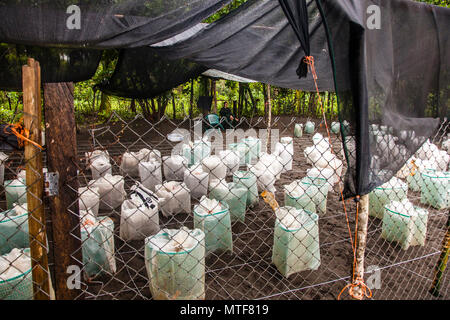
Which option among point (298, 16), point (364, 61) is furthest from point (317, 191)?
point (364, 61)

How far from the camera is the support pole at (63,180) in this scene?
0.99 m

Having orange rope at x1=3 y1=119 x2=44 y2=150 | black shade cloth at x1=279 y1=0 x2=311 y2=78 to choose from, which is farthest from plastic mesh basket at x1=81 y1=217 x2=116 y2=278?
black shade cloth at x1=279 y1=0 x2=311 y2=78

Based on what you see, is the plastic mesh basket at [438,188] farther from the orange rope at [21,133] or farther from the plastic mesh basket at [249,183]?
the orange rope at [21,133]

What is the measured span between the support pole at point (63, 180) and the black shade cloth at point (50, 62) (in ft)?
4.05

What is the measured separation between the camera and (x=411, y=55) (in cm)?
154

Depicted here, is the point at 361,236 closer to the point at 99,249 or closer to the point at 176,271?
the point at 176,271

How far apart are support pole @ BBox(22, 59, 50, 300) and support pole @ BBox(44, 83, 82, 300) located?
33 millimetres

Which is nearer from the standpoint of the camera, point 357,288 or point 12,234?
point 357,288

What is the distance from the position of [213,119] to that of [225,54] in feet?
22.5

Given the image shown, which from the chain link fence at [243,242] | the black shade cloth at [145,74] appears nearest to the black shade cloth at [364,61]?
the chain link fence at [243,242]

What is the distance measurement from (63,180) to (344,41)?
49.3 inches

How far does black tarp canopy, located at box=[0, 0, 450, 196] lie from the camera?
1.22 metres

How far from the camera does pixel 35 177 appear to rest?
39.0 inches

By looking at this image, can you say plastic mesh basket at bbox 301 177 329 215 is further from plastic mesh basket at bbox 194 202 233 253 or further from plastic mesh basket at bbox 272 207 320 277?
plastic mesh basket at bbox 194 202 233 253
